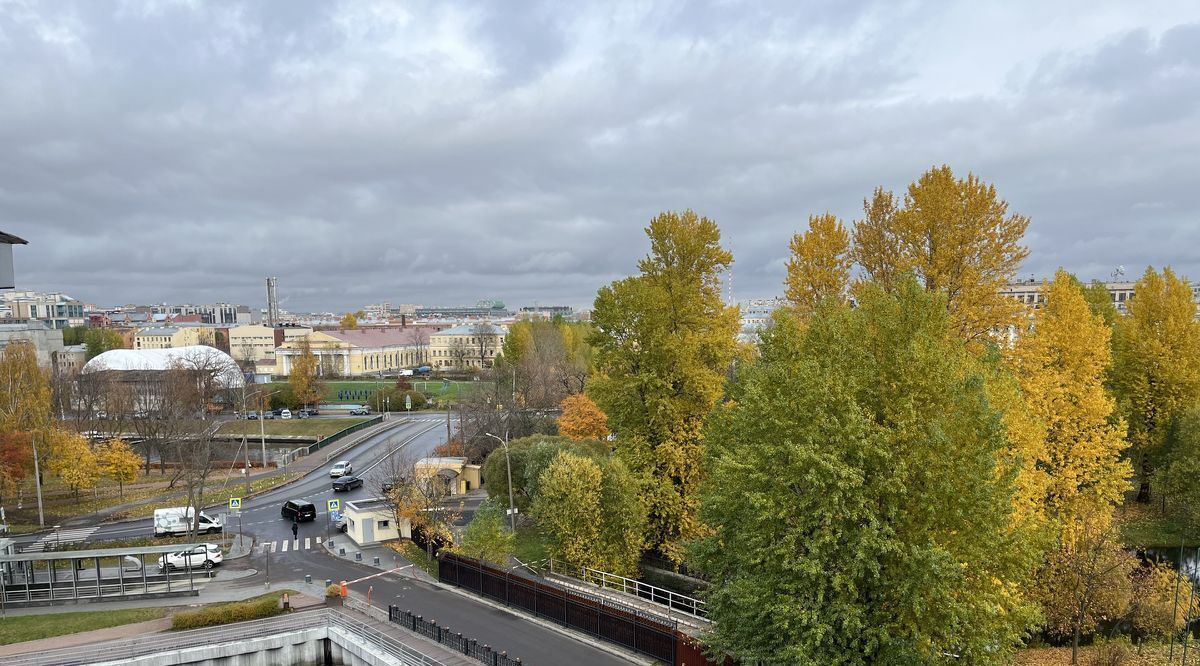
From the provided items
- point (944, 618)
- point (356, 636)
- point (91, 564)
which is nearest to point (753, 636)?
point (944, 618)

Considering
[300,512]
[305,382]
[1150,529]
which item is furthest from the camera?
[305,382]

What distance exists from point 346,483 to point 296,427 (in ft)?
112

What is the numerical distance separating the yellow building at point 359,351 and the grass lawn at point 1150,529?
11653 cm

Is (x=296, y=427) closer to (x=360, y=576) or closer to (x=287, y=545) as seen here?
(x=287, y=545)

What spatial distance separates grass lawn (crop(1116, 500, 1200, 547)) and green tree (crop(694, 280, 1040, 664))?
24.7 metres

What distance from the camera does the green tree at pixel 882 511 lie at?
13727mm

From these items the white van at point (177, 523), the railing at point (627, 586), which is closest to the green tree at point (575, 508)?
the railing at point (627, 586)

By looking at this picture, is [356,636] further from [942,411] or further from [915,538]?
[942,411]

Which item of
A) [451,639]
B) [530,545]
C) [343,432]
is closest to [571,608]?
[451,639]

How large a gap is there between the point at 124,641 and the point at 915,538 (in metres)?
25.5

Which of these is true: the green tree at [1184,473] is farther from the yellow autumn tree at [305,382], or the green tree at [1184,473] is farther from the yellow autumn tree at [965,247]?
the yellow autumn tree at [305,382]

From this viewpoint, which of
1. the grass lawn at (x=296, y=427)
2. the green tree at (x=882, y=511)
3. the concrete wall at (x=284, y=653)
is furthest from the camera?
the grass lawn at (x=296, y=427)

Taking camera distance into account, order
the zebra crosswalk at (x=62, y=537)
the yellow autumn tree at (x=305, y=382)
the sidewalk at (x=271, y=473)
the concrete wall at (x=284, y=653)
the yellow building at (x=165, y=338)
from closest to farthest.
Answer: the concrete wall at (x=284, y=653)
the zebra crosswalk at (x=62, y=537)
the sidewalk at (x=271, y=473)
the yellow autumn tree at (x=305, y=382)
the yellow building at (x=165, y=338)

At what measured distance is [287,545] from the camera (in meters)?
35.2
